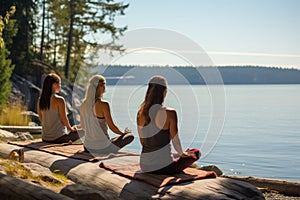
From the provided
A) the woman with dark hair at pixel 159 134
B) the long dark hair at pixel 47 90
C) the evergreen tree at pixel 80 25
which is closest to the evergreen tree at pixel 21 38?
the evergreen tree at pixel 80 25

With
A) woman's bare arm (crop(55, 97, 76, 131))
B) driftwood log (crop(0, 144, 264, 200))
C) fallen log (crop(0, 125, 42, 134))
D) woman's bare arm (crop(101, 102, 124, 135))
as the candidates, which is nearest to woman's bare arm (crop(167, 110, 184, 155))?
driftwood log (crop(0, 144, 264, 200))

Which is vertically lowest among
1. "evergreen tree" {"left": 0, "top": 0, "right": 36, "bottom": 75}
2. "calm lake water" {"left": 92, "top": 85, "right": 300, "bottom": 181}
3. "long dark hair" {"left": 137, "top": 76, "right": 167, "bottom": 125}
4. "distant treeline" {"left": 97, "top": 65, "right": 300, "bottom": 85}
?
"calm lake water" {"left": 92, "top": 85, "right": 300, "bottom": 181}

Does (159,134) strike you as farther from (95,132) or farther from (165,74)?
(95,132)

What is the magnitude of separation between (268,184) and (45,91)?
11.4 ft

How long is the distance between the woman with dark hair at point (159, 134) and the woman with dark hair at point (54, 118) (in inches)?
99.8

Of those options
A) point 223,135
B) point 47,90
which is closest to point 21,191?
point 47,90

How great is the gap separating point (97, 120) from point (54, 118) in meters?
1.17

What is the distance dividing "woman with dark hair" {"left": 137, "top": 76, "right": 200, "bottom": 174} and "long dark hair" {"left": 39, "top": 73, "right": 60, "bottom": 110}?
8.16ft

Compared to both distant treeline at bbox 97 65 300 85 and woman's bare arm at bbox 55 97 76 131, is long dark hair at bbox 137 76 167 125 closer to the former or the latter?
distant treeline at bbox 97 65 300 85

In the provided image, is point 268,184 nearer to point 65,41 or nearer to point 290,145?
point 290,145

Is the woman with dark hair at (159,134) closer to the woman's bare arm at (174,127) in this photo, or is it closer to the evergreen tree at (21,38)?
the woman's bare arm at (174,127)

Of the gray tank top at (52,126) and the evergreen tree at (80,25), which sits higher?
the evergreen tree at (80,25)

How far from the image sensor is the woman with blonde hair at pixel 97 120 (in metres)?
6.67

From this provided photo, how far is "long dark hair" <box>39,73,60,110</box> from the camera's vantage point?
740 centimetres
